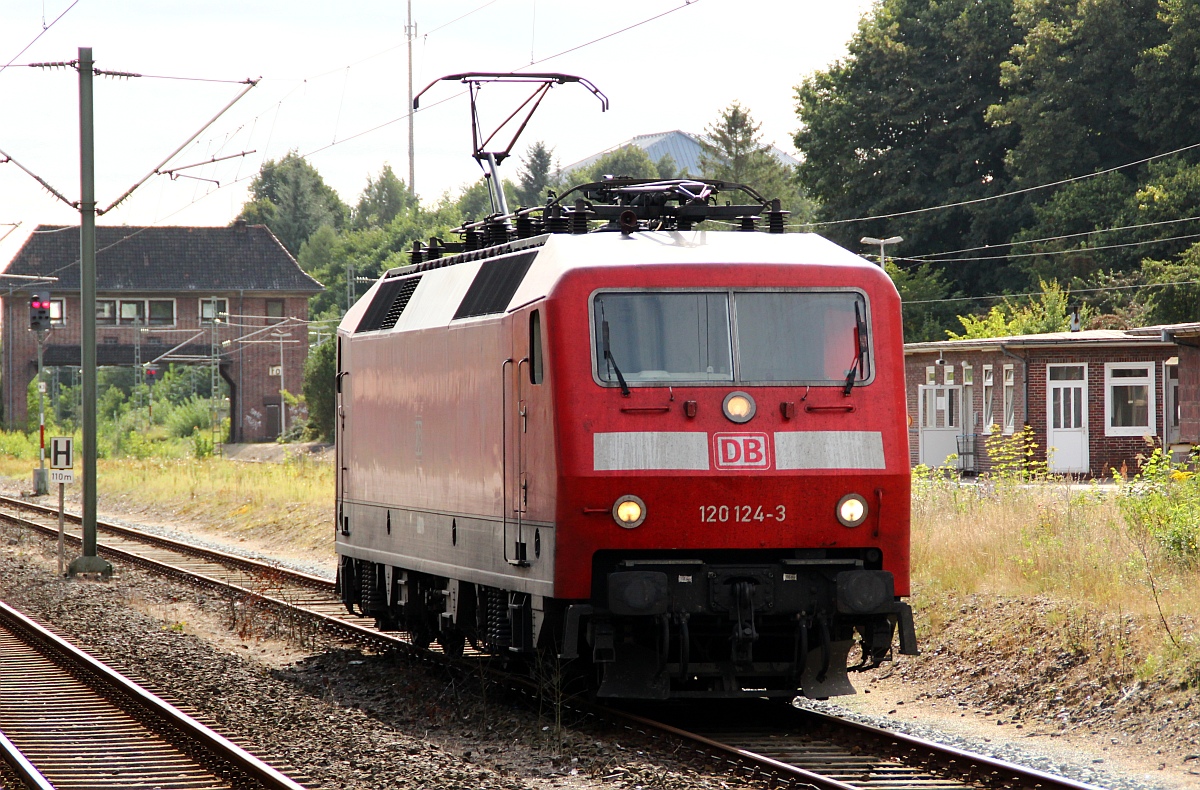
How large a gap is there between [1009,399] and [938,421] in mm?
3831

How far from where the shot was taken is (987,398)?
131 ft

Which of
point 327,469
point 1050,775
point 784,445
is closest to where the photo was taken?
point 1050,775

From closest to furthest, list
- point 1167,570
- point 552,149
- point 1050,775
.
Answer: point 1050,775, point 1167,570, point 552,149

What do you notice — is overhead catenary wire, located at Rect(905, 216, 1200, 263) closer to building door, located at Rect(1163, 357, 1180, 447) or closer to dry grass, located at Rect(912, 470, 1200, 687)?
building door, located at Rect(1163, 357, 1180, 447)

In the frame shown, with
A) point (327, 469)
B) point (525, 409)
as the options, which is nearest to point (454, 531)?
point (525, 409)

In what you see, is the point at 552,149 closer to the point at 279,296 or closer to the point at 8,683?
the point at 279,296

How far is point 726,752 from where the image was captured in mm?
9242

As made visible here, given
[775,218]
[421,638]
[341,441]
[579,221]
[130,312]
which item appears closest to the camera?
[579,221]

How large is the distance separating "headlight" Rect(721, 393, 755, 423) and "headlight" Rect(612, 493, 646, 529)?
80 centimetres

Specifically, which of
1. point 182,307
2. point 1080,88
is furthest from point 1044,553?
point 182,307

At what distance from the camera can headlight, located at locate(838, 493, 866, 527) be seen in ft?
32.8

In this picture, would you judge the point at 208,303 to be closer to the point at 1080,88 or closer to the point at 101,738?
the point at 1080,88

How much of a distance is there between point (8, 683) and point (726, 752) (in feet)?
23.0

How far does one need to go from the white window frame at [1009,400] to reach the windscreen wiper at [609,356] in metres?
30.1
